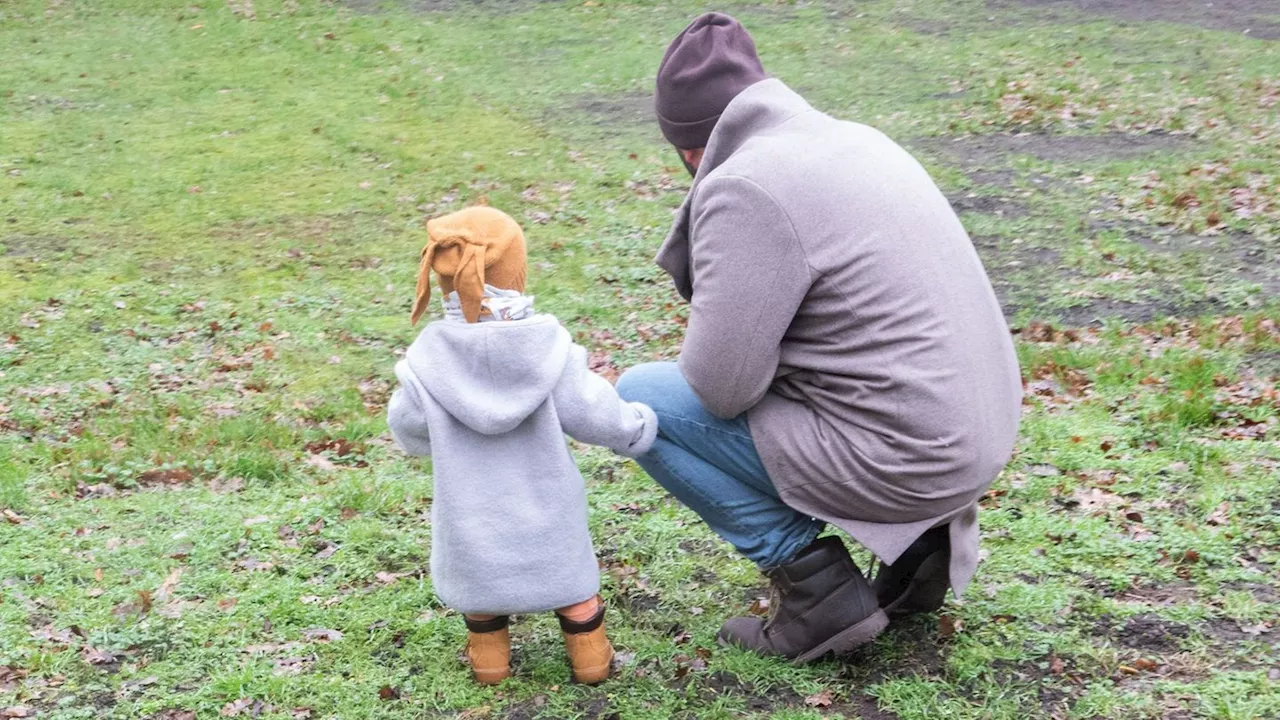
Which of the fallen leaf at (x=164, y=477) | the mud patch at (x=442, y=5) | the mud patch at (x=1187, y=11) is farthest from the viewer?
the mud patch at (x=442, y=5)

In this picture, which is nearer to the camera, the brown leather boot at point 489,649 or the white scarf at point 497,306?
the white scarf at point 497,306

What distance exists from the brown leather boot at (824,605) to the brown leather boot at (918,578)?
5.9 inches

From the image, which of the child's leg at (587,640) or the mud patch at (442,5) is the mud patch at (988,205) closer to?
the child's leg at (587,640)

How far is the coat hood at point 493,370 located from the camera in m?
2.91

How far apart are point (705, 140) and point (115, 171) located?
8.57 metres

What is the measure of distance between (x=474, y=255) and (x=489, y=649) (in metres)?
1.06

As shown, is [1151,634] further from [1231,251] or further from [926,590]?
[1231,251]

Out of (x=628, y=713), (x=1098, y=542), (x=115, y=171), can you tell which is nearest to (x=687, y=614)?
(x=628, y=713)

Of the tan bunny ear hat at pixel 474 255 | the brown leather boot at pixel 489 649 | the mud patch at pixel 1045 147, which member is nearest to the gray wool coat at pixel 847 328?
the tan bunny ear hat at pixel 474 255

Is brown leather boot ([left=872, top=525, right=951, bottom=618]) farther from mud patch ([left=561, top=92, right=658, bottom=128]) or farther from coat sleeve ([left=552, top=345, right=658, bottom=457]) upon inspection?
mud patch ([left=561, top=92, right=658, bottom=128])

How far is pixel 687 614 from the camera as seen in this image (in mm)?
3584

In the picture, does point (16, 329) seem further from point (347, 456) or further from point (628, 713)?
point (628, 713)

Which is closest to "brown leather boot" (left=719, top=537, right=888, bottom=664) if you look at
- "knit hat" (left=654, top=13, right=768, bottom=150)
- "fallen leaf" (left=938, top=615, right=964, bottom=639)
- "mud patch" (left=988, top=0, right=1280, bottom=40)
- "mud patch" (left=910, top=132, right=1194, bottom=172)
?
"fallen leaf" (left=938, top=615, right=964, bottom=639)

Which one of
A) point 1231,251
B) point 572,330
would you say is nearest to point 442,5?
point 572,330
